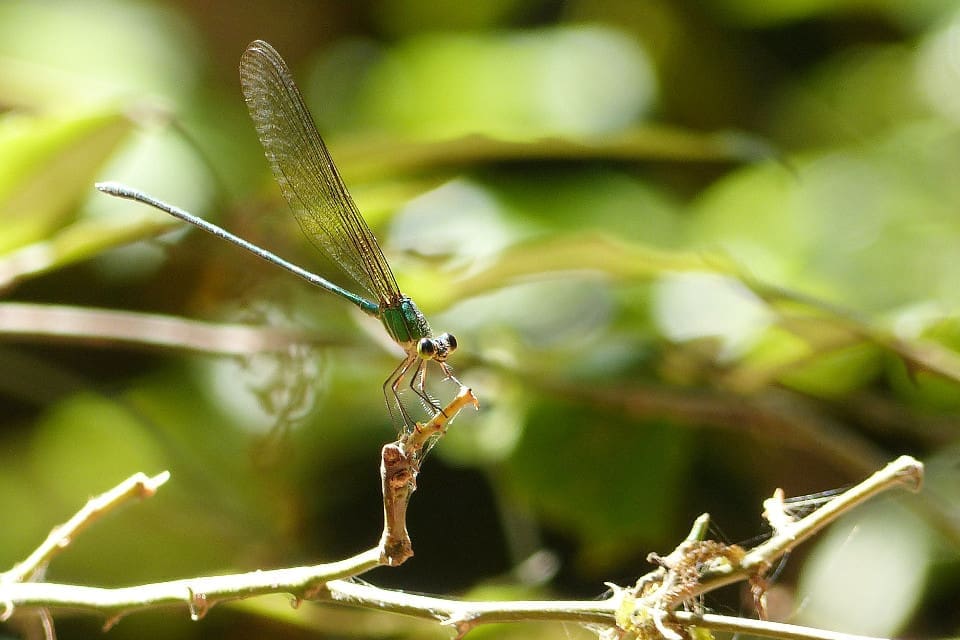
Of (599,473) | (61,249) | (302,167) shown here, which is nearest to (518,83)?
(302,167)

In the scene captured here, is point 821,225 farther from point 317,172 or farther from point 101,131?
point 101,131

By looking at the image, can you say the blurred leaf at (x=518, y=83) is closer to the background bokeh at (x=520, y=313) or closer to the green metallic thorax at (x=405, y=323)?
the background bokeh at (x=520, y=313)

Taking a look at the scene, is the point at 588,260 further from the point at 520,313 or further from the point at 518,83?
the point at 518,83

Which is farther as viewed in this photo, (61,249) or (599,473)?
(599,473)

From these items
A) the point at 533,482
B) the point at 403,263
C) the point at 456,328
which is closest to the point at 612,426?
the point at 533,482

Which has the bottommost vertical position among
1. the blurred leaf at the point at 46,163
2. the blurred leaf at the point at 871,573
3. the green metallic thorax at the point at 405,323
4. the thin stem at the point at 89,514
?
the thin stem at the point at 89,514

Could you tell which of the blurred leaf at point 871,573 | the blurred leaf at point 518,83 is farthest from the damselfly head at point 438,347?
the blurred leaf at point 518,83

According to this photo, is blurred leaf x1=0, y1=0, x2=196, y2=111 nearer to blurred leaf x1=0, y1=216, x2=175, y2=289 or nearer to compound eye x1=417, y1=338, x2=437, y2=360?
blurred leaf x1=0, y1=216, x2=175, y2=289
